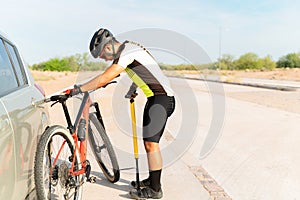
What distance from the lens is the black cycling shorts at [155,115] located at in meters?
3.94

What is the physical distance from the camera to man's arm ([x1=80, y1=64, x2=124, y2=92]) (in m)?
3.55

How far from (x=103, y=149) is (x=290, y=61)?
324 feet

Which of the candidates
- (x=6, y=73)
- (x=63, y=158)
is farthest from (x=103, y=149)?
(x=6, y=73)

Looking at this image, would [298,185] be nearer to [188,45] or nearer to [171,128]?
[188,45]

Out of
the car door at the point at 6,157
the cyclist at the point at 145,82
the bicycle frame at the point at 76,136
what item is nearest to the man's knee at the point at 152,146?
the cyclist at the point at 145,82

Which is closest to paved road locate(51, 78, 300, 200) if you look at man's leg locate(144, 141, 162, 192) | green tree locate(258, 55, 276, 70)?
man's leg locate(144, 141, 162, 192)

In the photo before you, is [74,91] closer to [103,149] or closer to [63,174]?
[63,174]

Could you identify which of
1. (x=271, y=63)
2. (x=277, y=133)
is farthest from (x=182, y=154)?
(x=271, y=63)

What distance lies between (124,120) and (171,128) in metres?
1.58

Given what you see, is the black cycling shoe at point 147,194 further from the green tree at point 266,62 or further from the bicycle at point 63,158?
the green tree at point 266,62

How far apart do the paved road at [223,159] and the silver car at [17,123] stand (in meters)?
1.38

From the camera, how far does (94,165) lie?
211 inches

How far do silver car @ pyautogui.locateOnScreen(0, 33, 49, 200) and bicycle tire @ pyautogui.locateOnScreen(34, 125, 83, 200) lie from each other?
7cm

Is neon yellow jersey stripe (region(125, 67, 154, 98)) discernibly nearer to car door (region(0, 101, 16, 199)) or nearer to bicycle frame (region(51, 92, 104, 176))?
bicycle frame (region(51, 92, 104, 176))
